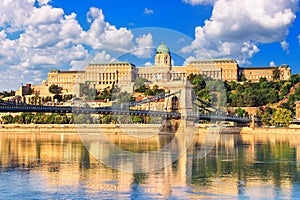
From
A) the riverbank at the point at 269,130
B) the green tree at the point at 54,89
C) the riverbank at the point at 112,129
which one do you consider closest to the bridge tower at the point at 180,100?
the riverbank at the point at 112,129

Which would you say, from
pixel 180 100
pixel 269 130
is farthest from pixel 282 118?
pixel 180 100

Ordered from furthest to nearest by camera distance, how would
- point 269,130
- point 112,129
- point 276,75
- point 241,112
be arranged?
1. point 276,75
2. point 241,112
3. point 112,129
4. point 269,130

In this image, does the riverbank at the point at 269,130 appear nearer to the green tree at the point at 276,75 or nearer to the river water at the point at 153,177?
the river water at the point at 153,177

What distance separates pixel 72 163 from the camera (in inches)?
549

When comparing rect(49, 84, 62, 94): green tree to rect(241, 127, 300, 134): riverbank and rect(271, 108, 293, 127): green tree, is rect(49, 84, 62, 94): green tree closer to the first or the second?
rect(241, 127, 300, 134): riverbank

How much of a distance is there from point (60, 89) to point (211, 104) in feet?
85.2

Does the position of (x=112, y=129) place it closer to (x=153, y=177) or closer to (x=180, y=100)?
(x=180, y=100)

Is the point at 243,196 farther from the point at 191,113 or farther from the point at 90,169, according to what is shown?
the point at 191,113

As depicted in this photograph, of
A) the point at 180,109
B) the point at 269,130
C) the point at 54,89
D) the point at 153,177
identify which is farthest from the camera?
the point at 54,89

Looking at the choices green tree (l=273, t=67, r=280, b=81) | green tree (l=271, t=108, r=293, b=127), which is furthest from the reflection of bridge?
green tree (l=273, t=67, r=280, b=81)

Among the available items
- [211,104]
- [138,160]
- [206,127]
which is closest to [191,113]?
[206,127]

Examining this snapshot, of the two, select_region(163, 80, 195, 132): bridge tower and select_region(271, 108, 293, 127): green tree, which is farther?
select_region(271, 108, 293, 127): green tree

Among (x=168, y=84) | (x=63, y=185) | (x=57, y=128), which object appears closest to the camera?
(x=63, y=185)

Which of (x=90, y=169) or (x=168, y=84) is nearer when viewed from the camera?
(x=90, y=169)
